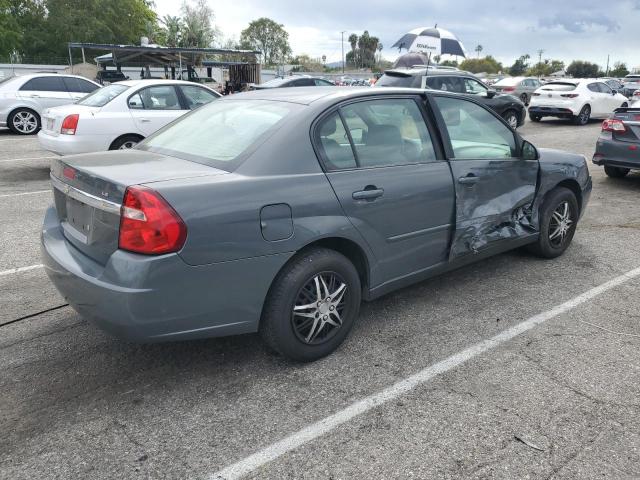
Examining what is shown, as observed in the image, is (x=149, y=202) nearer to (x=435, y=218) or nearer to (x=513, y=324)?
(x=435, y=218)

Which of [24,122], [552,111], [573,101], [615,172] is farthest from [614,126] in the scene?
[24,122]

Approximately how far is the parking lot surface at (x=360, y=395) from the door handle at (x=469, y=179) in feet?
2.98

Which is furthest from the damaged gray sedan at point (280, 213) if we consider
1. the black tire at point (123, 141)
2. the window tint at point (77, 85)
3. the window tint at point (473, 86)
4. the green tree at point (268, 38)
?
the green tree at point (268, 38)

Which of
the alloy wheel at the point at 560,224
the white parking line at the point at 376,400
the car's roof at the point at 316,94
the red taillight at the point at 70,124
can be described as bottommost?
the white parking line at the point at 376,400

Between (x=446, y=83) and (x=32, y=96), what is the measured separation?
33.4 ft

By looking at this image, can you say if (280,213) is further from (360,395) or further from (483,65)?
(483,65)

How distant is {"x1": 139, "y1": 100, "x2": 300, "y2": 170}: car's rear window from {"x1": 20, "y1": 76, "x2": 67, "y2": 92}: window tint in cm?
1107

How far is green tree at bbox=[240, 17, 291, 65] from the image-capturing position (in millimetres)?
114500

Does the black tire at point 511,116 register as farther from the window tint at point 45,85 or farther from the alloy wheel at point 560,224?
the window tint at point 45,85

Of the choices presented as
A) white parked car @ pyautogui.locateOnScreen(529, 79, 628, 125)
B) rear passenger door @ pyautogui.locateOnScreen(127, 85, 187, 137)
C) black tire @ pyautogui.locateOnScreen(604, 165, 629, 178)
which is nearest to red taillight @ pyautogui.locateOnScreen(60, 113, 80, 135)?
rear passenger door @ pyautogui.locateOnScreen(127, 85, 187, 137)

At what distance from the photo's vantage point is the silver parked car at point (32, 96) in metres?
12.8

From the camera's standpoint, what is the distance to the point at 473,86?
13828mm

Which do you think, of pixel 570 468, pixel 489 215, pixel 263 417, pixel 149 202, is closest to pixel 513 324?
pixel 489 215

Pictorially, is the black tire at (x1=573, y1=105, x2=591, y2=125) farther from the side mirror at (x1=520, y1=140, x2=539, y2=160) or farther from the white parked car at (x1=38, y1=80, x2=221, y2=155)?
the side mirror at (x1=520, y1=140, x2=539, y2=160)
